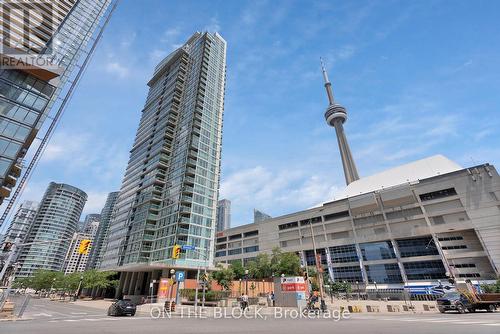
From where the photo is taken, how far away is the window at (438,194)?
61966 millimetres

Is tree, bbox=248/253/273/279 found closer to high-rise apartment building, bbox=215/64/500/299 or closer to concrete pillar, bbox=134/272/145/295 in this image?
high-rise apartment building, bbox=215/64/500/299

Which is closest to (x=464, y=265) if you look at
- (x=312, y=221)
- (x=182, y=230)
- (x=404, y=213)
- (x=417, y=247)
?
(x=417, y=247)

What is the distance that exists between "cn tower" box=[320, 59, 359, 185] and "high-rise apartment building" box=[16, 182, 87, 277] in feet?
561

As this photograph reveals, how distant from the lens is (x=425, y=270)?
59688mm

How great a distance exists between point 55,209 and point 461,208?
681ft

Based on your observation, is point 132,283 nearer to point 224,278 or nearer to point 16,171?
point 224,278

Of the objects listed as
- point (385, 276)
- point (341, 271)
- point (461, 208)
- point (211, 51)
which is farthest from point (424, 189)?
point (211, 51)

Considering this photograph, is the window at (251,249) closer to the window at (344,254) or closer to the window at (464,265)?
the window at (344,254)

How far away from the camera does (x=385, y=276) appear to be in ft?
212

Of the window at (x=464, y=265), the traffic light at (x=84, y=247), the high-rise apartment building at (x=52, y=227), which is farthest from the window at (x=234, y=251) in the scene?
the high-rise apartment building at (x=52, y=227)

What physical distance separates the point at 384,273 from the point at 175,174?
60.3m

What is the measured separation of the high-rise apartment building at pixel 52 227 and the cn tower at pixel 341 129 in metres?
171

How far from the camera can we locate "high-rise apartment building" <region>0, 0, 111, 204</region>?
27.5 metres

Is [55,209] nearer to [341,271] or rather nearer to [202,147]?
[202,147]
